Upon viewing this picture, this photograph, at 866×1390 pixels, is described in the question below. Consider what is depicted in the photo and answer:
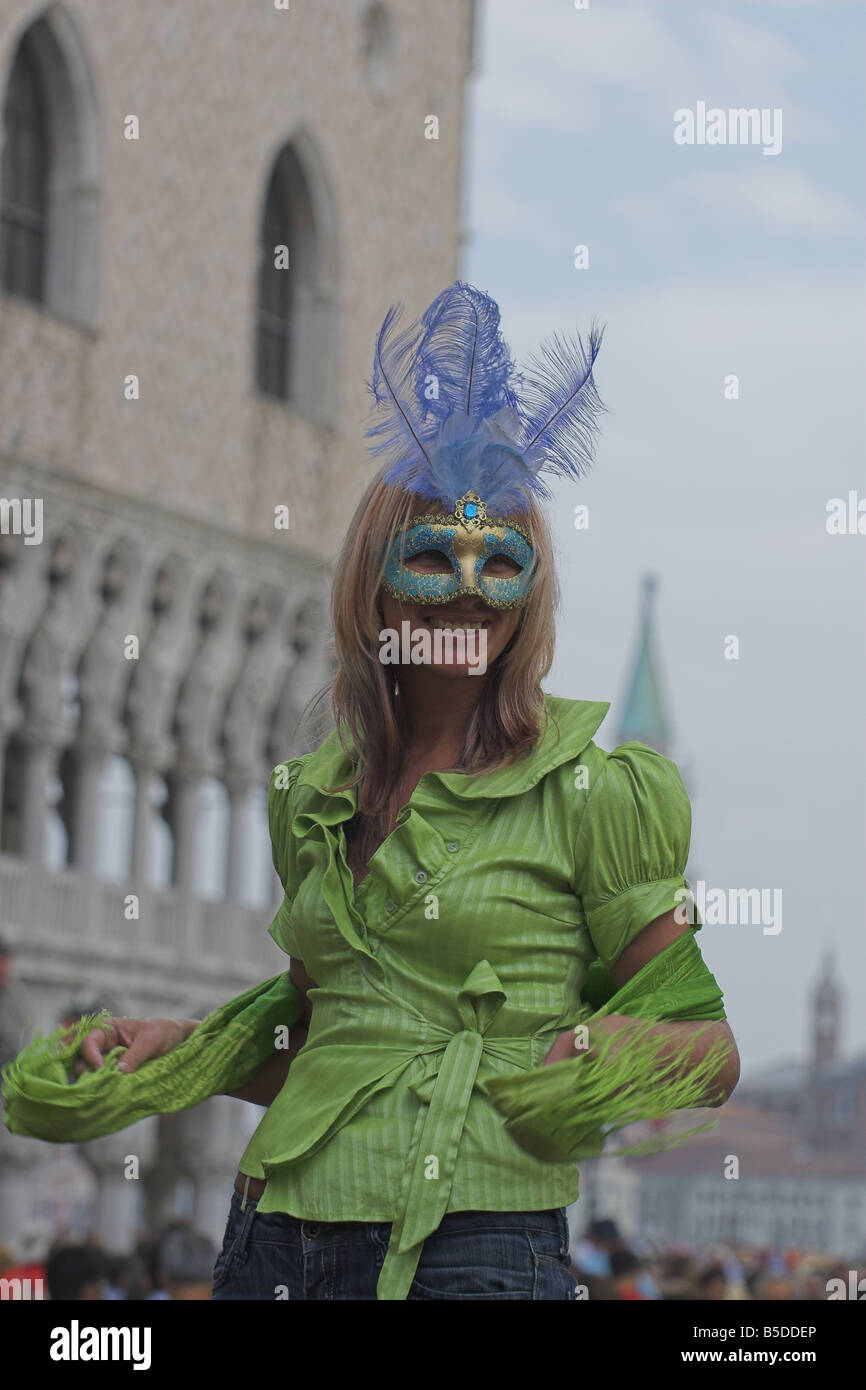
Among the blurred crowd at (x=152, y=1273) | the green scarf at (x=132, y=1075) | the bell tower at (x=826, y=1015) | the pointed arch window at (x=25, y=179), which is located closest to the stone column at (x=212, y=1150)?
the pointed arch window at (x=25, y=179)

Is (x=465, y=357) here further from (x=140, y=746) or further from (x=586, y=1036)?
(x=140, y=746)

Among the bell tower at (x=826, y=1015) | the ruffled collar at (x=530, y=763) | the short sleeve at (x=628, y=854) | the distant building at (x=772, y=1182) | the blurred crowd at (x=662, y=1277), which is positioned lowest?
the blurred crowd at (x=662, y=1277)

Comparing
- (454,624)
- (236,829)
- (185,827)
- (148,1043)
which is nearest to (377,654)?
(454,624)

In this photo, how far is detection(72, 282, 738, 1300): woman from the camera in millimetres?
2441

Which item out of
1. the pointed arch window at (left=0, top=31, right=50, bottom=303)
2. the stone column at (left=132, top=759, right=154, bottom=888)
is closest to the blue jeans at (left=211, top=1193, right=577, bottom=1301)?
the pointed arch window at (left=0, top=31, right=50, bottom=303)

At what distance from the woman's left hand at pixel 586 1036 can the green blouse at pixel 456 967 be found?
2.9 inches

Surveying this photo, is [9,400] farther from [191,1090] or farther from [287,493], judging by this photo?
[191,1090]

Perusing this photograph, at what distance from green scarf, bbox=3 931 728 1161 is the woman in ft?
0.05

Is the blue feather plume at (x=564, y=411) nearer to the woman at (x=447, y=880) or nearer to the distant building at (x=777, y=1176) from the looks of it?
the woman at (x=447, y=880)

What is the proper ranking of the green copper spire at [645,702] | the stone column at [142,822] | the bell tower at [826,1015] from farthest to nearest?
the bell tower at [826,1015], the green copper spire at [645,702], the stone column at [142,822]

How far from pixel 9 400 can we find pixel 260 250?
3.47 meters

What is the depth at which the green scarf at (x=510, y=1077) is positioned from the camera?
7.70ft

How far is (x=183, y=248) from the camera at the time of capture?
60.6ft

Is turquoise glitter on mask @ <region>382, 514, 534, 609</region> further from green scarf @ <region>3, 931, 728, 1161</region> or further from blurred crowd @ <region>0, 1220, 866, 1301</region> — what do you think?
blurred crowd @ <region>0, 1220, 866, 1301</region>
